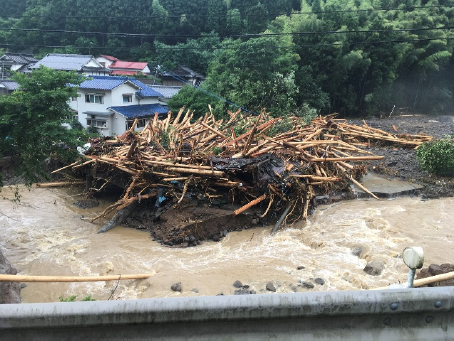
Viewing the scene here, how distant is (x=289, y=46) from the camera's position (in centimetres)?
2202

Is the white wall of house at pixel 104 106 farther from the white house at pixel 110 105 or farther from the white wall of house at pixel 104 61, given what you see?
the white wall of house at pixel 104 61

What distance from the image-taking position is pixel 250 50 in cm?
1883

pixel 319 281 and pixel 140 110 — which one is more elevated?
pixel 140 110

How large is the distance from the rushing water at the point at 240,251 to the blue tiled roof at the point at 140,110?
10041 millimetres

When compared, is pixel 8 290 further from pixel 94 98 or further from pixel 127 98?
pixel 127 98

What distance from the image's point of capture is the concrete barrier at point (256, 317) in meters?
1.85

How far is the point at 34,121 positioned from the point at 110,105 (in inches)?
484

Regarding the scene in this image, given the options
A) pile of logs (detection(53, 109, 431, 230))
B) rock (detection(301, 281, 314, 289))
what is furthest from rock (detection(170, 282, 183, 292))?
pile of logs (detection(53, 109, 431, 230))

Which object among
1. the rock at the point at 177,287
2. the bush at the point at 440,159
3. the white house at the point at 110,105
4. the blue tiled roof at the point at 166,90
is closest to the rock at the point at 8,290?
the rock at the point at 177,287

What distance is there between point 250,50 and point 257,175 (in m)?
11.2

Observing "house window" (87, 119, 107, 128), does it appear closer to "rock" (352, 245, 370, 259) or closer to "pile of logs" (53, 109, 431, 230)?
"pile of logs" (53, 109, 431, 230)

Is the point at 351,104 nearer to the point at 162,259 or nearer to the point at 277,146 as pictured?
the point at 277,146

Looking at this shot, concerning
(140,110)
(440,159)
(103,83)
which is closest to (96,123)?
(103,83)

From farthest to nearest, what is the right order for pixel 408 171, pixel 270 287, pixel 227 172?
1. pixel 408 171
2. pixel 227 172
3. pixel 270 287
